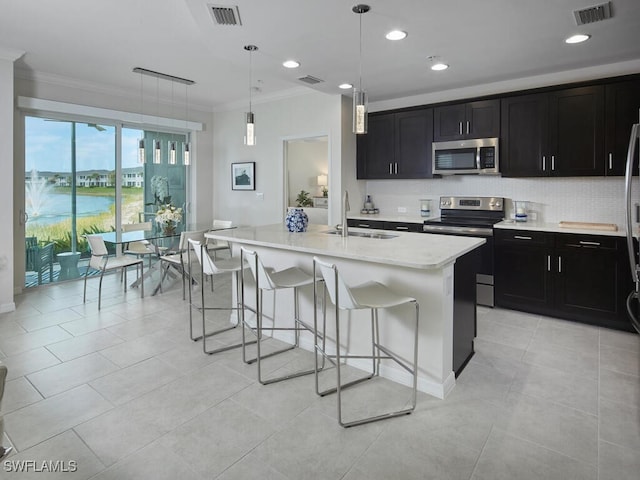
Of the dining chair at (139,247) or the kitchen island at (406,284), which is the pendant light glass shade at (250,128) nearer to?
the kitchen island at (406,284)

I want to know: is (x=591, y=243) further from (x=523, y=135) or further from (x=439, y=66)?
(x=439, y=66)

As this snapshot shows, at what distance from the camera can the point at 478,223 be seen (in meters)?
4.62

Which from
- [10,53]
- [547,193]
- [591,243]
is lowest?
[591,243]

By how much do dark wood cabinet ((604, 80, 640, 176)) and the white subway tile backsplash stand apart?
0.35 metres

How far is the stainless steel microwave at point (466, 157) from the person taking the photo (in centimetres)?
456

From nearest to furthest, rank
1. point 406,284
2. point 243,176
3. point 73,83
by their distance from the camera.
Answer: point 406,284 < point 73,83 < point 243,176

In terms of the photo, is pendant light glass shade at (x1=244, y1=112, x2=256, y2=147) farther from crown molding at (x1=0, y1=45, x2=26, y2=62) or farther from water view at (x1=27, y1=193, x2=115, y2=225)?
water view at (x1=27, y1=193, x2=115, y2=225)

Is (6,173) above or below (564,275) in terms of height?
above

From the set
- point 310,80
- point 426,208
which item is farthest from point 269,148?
point 426,208

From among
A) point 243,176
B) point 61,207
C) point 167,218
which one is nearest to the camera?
point 167,218

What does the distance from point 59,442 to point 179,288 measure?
3221 millimetres

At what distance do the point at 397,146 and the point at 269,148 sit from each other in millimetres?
2144

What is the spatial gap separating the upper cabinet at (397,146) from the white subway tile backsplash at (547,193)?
1.07ft

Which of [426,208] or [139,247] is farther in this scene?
[139,247]
